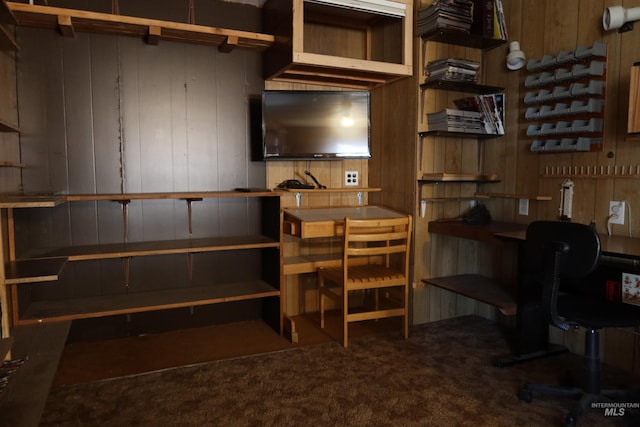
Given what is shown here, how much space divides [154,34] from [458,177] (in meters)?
2.24

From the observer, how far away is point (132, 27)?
282 centimetres

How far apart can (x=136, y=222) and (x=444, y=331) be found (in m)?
2.33

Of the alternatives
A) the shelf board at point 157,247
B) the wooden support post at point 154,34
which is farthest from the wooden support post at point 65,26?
the shelf board at point 157,247

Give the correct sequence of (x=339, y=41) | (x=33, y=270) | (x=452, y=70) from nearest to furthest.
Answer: (x=33, y=270)
(x=452, y=70)
(x=339, y=41)

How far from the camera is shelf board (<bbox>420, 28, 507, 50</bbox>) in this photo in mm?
3115

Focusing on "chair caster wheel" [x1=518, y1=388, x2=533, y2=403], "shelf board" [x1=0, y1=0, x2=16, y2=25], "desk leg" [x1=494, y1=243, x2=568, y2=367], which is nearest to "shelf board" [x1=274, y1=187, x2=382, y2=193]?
"desk leg" [x1=494, y1=243, x2=568, y2=367]

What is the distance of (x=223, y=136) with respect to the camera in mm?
3336

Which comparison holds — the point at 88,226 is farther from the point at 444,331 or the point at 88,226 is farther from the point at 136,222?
the point at 444,331

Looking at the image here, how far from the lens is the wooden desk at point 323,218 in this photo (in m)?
3.07

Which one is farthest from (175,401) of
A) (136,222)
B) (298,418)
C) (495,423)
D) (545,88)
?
→ (545,88)

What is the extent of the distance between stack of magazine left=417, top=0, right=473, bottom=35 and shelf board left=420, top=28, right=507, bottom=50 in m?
0.04

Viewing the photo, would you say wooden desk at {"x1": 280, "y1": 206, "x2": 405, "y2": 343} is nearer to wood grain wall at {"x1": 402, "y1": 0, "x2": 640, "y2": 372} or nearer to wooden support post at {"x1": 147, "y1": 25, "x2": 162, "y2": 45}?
wood grain wall at {"x1": 402, "y1": 0, "x2": 640, "y2": 372}

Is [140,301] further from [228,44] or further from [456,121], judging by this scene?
[456,121]

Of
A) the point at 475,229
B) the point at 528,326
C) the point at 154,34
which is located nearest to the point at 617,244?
the point at 528,326
